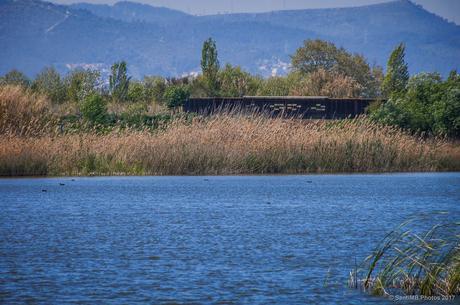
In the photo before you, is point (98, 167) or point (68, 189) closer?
point (68, 189)

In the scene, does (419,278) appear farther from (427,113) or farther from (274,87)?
(274,87)

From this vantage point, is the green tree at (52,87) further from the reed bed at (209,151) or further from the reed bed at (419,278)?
the reed bed at (419,278)

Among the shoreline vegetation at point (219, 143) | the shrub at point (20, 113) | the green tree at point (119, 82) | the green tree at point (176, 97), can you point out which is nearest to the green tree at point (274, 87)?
the green tree at point (119, 82)

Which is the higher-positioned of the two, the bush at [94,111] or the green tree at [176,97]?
the green tree at [176,97]

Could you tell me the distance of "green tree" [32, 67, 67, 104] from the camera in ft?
269

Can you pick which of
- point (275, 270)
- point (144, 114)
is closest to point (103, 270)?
point (275, 270)

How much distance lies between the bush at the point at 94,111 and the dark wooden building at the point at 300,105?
11005mm

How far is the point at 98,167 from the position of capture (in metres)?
47.9

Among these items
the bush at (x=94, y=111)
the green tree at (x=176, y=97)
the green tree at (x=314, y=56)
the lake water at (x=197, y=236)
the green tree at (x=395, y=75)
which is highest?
the green tree at (x=314, y=56)

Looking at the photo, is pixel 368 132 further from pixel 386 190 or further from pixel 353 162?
pixel 386 190

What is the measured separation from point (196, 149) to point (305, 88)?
39795 millimetres

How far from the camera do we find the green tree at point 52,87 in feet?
269

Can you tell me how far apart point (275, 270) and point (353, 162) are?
31113mm

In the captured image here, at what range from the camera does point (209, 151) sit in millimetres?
47844
